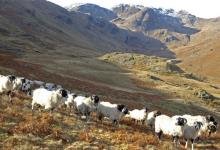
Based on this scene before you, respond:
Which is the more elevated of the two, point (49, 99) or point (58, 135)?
point (49, 99)

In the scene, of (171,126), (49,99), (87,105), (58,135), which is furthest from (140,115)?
(58,135)

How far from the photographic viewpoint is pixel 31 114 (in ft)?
83.6

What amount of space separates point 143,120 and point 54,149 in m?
16.5

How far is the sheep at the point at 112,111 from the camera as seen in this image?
99.5ft

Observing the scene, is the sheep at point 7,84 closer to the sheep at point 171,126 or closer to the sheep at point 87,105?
the sheep at point 87,105

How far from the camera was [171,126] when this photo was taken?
2595cm

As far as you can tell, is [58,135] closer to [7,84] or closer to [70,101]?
[7,84]

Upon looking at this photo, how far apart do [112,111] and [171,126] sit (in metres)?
5.99

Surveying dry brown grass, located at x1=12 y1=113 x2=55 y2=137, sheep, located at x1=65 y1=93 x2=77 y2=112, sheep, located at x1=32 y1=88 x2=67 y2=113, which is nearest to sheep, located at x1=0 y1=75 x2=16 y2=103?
sheep, located at x1=32 y1=88 x2=67 y2=113

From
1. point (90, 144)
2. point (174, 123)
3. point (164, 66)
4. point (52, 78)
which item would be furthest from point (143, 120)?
point (164, 66)

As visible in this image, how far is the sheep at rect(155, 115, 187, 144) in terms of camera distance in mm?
25375

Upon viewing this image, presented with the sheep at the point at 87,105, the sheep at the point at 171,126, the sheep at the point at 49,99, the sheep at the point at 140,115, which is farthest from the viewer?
the sheep at the point at 140,115

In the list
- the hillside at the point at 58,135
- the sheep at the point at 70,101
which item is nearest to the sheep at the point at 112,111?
the sheep at the point at 70,101

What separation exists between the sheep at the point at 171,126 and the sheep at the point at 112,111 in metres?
3.74
